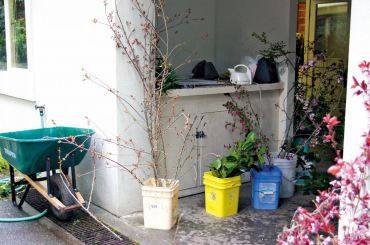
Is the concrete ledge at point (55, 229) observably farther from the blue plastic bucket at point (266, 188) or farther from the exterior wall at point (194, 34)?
the exterior wall at point (194, 34)

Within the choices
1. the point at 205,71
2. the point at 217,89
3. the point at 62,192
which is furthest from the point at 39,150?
the point at 205,71

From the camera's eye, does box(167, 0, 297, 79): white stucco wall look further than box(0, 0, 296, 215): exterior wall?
Yes

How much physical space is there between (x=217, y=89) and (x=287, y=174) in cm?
117

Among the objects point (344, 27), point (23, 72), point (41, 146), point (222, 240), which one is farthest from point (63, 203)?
point (344, 27)

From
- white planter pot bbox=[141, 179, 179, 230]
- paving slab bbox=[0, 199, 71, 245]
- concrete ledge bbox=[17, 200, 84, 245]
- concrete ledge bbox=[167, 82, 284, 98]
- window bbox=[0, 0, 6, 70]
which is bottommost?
paving slab bbox=[0, 199, 71, 245]

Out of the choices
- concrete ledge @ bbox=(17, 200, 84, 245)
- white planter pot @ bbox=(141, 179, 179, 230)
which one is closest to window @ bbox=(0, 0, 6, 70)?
concrete ledge @ bbox=(17, 200, 84, 245)

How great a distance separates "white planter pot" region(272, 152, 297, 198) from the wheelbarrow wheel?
214 cm

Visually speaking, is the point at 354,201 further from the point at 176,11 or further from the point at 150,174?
the point at 176,11

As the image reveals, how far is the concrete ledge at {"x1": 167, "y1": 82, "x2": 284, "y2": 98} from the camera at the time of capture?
4.83 metres

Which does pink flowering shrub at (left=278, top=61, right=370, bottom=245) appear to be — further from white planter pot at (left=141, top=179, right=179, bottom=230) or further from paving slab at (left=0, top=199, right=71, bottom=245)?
paving slab at (left=0, top=199, right=71, bottom=245)

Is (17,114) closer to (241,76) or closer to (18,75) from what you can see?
(18,75)

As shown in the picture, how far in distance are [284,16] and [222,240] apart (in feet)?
9.02

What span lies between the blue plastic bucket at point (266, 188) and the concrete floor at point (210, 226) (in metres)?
0.09

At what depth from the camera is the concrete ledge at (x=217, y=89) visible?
4832 mm
